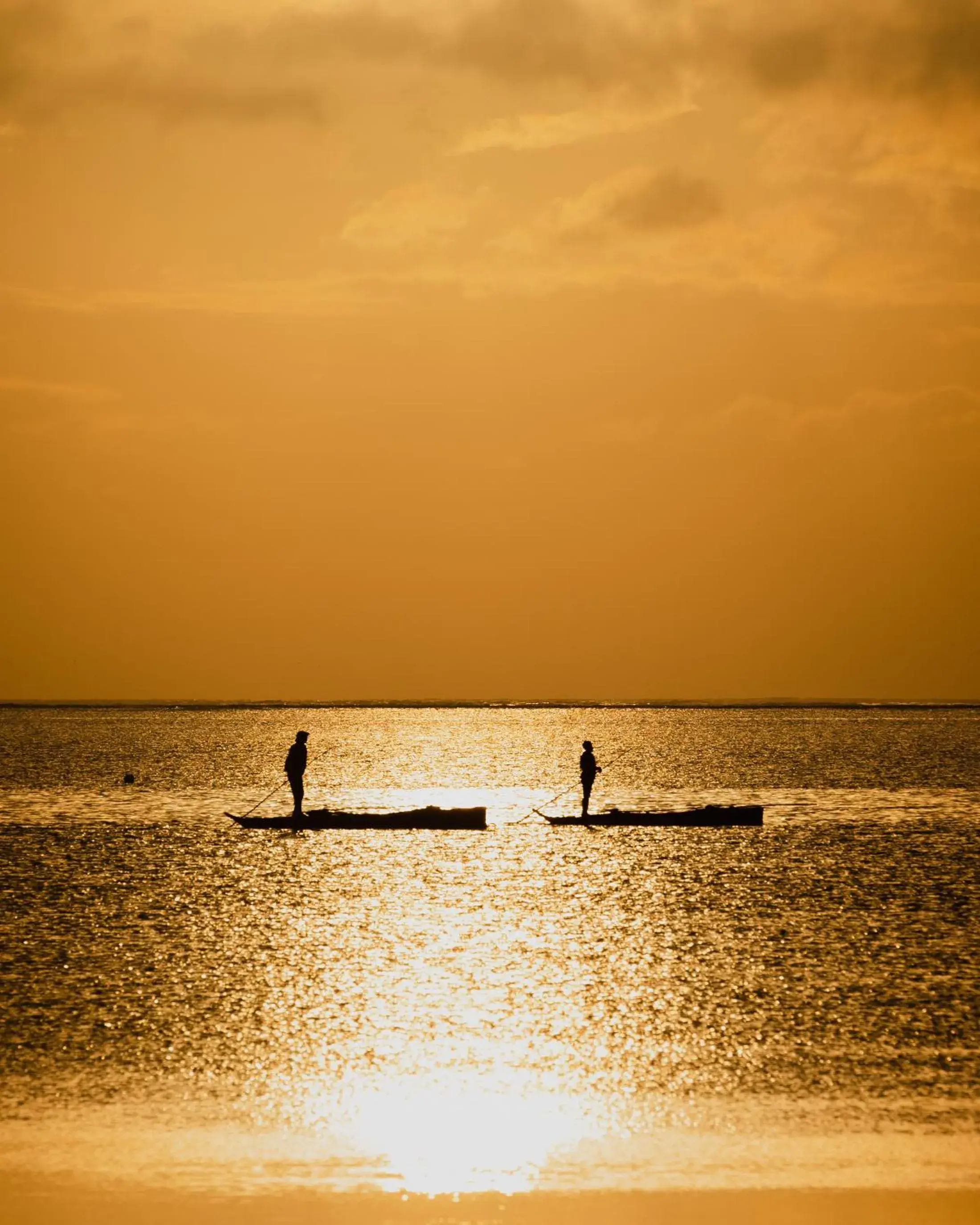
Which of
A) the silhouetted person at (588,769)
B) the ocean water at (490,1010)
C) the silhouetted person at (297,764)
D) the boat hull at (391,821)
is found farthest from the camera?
the boat hull at (391,821)

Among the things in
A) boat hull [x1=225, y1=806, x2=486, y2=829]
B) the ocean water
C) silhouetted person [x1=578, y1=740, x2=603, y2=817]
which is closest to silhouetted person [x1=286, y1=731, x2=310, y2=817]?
the ocean water

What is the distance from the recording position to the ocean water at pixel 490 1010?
16188 mm

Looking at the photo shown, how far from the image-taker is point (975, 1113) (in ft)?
57.9

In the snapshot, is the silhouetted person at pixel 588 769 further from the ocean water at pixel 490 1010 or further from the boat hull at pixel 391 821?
the boat hull at pixel 391 821

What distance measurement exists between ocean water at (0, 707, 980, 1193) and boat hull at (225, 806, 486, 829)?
66 centimetres

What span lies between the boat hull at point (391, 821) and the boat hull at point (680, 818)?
2.77 m

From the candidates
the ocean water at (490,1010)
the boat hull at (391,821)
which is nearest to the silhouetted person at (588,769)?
the ocean water at (490,1010)

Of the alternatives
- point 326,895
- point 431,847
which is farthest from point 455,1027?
point 431,847

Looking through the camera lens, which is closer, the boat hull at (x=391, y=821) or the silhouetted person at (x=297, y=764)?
the silhouetted person at (x=297, y=764)

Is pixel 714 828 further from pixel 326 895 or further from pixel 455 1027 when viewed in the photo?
pixel 455 1027

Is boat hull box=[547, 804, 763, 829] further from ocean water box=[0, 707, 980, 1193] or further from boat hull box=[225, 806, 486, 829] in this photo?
boat hull box=[225, 806, 486, 829]

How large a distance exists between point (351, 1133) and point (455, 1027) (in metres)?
5.74

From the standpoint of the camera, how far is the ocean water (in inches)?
637

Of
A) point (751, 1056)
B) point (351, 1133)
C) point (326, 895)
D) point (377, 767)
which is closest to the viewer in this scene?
point (351, 1133)
